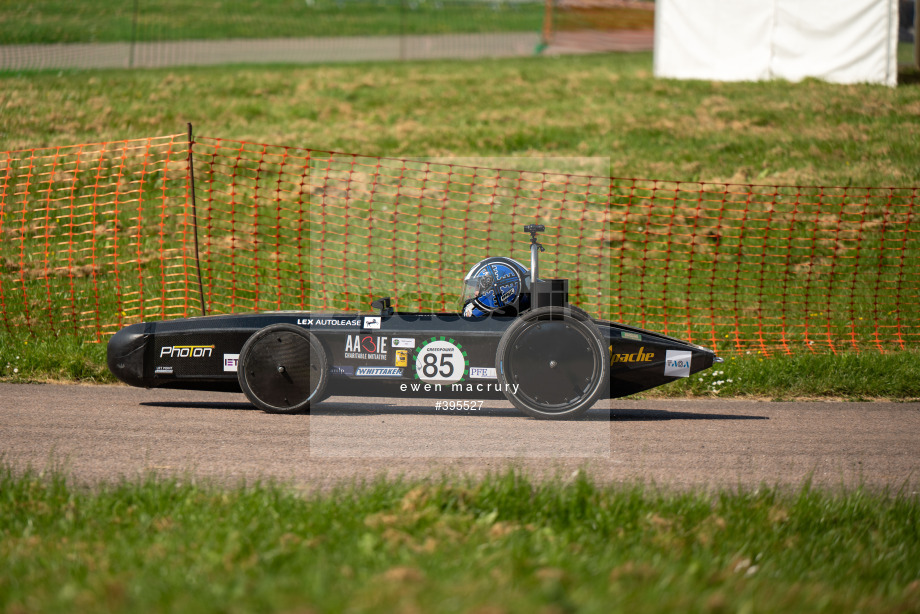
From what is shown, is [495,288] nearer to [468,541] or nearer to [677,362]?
[677,362]

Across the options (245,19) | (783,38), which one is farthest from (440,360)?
(245,19)

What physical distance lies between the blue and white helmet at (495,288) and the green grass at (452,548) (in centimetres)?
231

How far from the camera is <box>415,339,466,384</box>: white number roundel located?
6.88 meters

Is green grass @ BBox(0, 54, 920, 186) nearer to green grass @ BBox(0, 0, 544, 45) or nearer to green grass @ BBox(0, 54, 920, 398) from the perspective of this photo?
green grass @ BBox(0, 54, 920, 398)

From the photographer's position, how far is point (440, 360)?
6883 mm

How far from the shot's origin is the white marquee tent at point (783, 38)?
19156 millimetres

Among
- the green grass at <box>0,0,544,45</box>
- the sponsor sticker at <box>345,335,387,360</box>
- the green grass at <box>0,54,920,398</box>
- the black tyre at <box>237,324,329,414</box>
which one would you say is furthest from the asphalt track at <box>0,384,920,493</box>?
the green grass at <box>0,0,544,45</box>

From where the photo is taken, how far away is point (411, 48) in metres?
31.3

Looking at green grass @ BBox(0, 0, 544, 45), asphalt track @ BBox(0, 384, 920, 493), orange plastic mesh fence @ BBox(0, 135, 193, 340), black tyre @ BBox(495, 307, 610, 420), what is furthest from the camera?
green grass @ BBox(0, 0, 544, 45)

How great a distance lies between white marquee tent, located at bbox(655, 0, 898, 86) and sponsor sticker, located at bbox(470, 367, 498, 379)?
51.3ft

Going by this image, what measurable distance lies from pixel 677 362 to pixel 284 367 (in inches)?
116

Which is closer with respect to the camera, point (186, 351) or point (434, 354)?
point (434, 354)

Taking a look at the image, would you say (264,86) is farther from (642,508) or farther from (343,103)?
(642,508)

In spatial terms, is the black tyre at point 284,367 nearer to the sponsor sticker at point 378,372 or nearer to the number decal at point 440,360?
the sponsor sticker at point 378,372
